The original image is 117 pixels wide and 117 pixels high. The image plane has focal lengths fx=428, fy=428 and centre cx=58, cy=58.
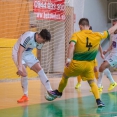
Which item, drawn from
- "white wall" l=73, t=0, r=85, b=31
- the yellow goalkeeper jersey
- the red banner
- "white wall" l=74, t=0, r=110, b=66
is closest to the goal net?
the red banner

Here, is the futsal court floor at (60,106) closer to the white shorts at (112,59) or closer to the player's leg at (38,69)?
the player's leg at (38,69)

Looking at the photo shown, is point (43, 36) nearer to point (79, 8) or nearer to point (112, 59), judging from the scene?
point (112, 59)

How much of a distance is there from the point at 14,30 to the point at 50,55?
9.63 feet

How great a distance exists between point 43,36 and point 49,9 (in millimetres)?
8810

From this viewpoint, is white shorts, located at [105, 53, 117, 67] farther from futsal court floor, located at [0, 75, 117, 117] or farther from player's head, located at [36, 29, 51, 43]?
player's head, located at [36, 29, 51, 43]

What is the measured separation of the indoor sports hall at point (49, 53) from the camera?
318 inches

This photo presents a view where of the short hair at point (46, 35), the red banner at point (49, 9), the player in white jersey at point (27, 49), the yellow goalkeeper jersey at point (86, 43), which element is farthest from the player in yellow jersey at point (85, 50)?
the red banner at point (49, 9)

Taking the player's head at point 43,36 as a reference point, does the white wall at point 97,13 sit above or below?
below

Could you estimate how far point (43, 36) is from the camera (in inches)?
321

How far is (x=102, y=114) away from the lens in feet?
23.1

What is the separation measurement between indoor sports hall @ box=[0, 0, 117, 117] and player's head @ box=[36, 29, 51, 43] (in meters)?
1.27

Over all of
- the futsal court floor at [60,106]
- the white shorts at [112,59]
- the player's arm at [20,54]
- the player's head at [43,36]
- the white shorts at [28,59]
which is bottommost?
the futsal court floor at [60,106]

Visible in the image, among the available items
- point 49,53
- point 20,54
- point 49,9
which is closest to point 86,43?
point 20,54

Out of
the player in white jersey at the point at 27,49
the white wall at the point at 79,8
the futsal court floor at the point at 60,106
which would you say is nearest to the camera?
the futsal court floor at the point at 60,106
